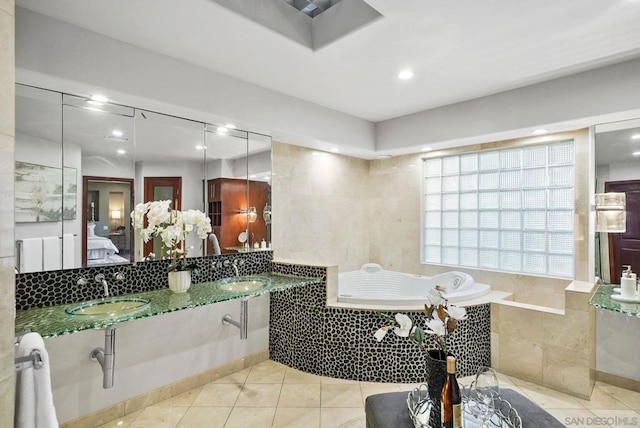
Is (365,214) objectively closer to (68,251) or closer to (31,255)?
(68,251)

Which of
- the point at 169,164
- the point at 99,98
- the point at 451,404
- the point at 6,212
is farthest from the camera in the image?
the point at 169,164

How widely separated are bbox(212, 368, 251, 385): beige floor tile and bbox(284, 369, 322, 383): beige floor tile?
36cm

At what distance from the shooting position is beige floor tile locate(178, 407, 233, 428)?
2283 mm

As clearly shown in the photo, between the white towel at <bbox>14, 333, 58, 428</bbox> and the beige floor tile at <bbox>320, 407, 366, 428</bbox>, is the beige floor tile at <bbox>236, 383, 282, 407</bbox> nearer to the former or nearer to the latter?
the beige floor tile at <bbox>320, 407, 366, 428</bbox>

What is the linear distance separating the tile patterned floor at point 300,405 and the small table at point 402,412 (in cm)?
74

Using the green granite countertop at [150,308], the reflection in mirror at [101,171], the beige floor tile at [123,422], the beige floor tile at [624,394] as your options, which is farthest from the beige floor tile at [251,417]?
the beige floor tile at [624,394]

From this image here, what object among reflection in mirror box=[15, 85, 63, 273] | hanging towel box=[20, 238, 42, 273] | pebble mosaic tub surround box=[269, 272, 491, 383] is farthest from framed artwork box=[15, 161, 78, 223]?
pebble mosaic tub surround box=[269, 272, 491, 383]

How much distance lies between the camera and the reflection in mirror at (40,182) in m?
1.98

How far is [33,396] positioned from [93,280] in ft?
4.56

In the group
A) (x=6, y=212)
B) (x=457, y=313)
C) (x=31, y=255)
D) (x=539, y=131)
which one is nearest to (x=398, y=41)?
(x=457, y=313)

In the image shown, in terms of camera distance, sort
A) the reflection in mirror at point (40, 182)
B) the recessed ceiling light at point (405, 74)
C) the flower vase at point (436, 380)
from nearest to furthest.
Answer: the flower vase at point (436, 380) → the reflection in mirror at point (40, 182) → the recessed ceiling light at point (405, 74)

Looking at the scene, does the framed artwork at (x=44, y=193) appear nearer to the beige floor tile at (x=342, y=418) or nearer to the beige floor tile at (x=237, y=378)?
the beige floor tile at (x=237, y=378)

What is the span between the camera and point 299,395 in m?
2.63

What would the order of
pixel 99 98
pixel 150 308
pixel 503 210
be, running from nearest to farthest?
pixel 150 308, pixel 99 98, pixel 503 210
